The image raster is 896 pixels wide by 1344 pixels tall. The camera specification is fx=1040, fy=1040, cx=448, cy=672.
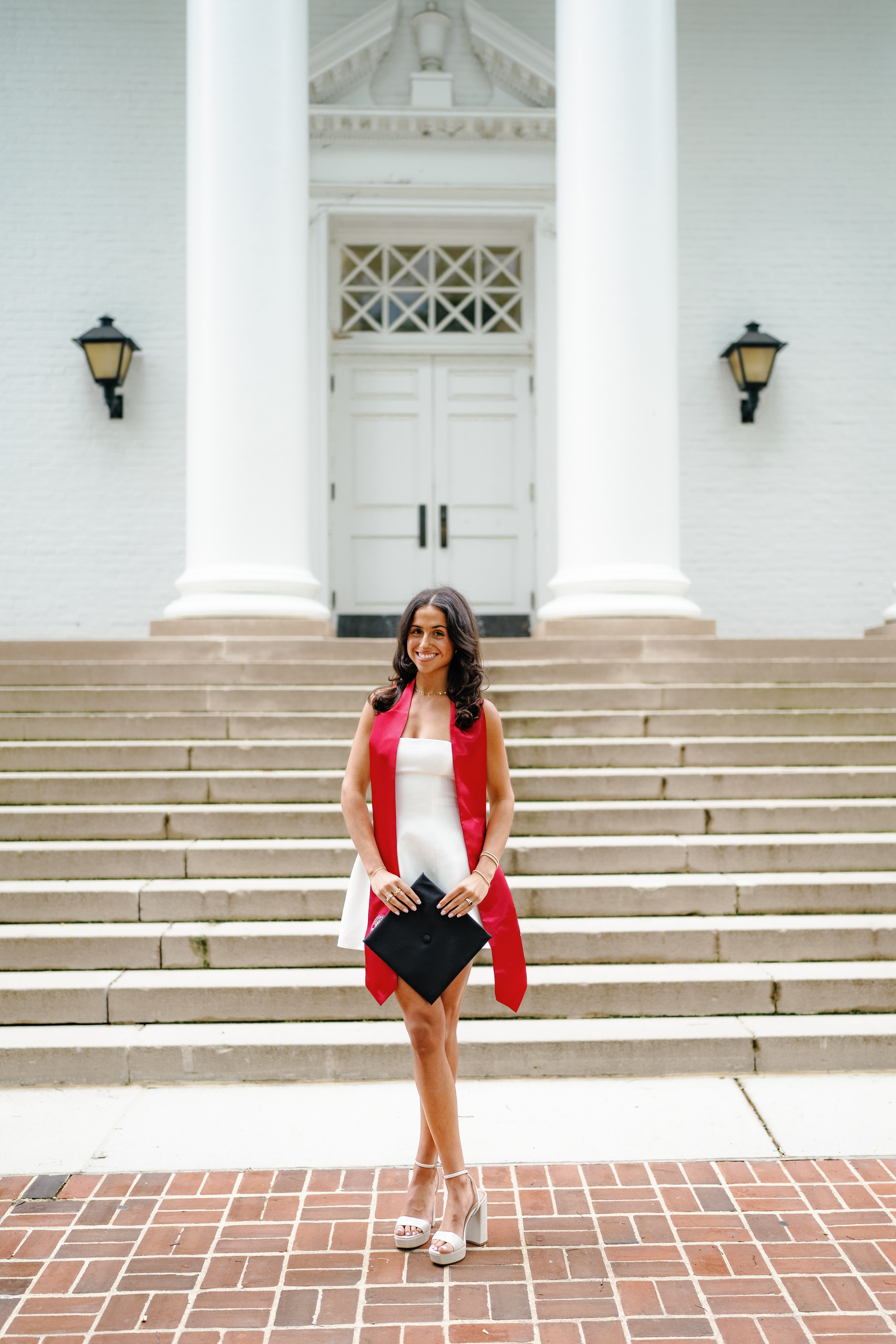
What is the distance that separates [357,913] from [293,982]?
154cm

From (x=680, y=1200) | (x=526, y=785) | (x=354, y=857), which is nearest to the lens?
(x=680, y=1200)

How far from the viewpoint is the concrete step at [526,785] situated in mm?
5301

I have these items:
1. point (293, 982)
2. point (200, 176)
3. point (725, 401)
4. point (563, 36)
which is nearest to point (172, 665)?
point (293, 982)

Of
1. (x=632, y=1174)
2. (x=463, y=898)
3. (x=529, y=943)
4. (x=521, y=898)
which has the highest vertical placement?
(x=463, y=898)

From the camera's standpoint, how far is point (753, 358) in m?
9.62

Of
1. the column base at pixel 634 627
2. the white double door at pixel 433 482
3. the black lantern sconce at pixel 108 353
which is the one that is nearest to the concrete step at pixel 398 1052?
the column base at pixel 634 627

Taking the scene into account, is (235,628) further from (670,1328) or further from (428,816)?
(670,1328)

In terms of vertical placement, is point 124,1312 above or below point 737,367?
below

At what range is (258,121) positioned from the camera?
698 cm

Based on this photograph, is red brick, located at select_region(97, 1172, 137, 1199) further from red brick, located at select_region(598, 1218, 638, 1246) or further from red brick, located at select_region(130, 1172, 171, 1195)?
red brick, located at select_region(598, 1218, 638, 1246)

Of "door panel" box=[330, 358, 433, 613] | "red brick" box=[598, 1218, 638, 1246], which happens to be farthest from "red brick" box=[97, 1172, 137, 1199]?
"door panel" box=[330, 358, 433, 613]

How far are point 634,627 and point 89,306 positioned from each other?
20.1ft

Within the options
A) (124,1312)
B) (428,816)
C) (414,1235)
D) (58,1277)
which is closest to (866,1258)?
(414,1235)

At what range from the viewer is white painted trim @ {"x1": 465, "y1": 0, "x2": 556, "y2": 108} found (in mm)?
9461
